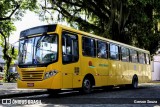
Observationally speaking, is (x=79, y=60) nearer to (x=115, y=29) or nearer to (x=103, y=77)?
(x=103, y=77)

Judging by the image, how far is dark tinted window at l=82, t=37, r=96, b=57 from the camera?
16909 millimetres

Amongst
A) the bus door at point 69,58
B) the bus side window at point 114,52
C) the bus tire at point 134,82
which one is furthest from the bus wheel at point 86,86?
the bus tire at point 134,82

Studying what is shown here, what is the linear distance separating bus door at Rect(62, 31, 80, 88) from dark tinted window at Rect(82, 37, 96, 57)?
75 centimetres

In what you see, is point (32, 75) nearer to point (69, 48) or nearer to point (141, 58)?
point (69, 48)

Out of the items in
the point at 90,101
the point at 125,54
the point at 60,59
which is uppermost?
the point at 125,54

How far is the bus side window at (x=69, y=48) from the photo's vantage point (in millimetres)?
15266

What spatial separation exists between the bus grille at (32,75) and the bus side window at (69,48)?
47.8 inches

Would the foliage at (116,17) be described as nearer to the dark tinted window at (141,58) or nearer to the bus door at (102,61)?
the dark tinted window at (141,58)

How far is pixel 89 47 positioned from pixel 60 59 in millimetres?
2889

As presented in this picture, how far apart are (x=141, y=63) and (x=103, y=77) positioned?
23.6ft

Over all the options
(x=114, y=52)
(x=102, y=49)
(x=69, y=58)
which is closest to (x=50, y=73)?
(x=69, y=58)

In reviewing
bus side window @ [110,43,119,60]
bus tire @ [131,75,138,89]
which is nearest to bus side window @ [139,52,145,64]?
bus tire @ [131,75,138,89]

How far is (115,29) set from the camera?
29.8 m

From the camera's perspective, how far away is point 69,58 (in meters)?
15.6
